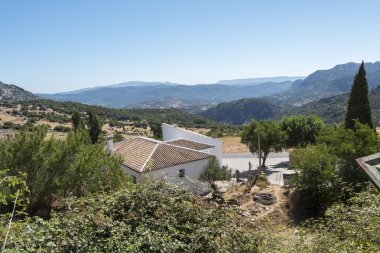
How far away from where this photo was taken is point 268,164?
127ft

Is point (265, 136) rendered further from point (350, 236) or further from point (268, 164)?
point (350, 236)

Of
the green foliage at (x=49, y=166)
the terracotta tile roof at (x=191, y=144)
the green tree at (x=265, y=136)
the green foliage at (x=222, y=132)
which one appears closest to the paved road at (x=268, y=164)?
the green tree at (x=265, y=136)

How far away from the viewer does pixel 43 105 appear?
310ft

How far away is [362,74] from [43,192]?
32.2 metres

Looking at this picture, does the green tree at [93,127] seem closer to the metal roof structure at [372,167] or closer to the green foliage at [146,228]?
the green foliage at [146,228]

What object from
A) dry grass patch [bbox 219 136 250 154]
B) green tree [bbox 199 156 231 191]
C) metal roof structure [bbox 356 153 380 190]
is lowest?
dry grass patch [bbox 219 136 250 154]

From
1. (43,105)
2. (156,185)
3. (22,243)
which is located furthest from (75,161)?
(43,105)

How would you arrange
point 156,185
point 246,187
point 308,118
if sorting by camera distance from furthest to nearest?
point 308,118
point 246,187
point 156,185

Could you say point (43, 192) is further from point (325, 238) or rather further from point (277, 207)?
point (277, 207)

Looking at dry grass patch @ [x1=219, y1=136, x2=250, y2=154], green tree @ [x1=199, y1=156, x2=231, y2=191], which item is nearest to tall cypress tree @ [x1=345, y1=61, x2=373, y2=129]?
green tree @ [x1=199, y1=156, x2=231, y2=191]

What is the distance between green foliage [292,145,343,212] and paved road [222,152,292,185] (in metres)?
9.32

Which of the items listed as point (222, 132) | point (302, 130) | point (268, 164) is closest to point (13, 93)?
point (222, 132)

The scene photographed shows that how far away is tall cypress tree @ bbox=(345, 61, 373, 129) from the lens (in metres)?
33.0

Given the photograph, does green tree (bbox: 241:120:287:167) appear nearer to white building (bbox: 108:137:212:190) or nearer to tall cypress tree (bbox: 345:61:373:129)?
tall cypress tree (bbox: 345:61:373:129)
